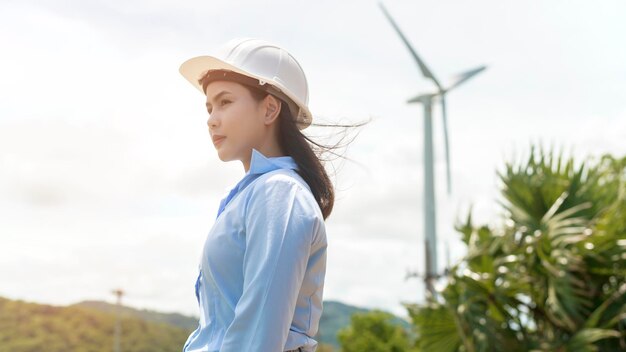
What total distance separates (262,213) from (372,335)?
52.7 meters

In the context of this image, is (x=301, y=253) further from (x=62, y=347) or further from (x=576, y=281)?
(x=62, y=347)

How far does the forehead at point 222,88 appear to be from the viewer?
269 cm

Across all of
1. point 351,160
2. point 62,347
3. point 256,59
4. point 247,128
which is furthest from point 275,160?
point 62,347

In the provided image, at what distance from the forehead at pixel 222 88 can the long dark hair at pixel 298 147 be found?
0.01 m

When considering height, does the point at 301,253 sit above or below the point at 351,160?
below

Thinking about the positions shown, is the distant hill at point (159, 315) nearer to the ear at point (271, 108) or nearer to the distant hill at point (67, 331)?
the distant hill at point (67, 331)

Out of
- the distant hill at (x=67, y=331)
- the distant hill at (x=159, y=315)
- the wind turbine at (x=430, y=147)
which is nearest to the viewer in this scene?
the wind turbine at (x=430, y=147)

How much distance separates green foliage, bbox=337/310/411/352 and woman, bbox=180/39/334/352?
51310 mm

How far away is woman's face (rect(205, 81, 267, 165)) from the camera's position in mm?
2670

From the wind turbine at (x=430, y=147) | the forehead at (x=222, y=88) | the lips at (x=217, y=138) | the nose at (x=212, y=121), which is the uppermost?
the wind turbine at (x=430, y=147)

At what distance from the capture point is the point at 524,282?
33.6 feet

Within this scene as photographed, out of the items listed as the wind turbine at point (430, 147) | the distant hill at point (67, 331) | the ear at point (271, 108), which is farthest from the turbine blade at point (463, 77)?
the distant hill at point (67, 331)

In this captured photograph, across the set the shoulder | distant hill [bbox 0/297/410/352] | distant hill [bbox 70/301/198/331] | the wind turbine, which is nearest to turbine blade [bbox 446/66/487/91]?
the wind turbine

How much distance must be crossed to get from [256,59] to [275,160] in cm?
29
